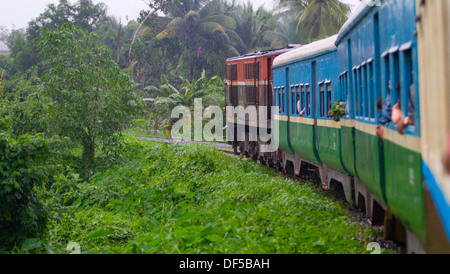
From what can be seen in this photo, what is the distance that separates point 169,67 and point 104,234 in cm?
3714

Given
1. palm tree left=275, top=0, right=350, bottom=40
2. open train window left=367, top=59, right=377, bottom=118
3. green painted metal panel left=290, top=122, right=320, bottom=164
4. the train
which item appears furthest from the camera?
palm tree left=275, top=0, right=350, bottom=40

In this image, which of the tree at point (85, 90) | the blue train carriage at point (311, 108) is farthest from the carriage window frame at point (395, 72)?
the tree at point (85, 90)

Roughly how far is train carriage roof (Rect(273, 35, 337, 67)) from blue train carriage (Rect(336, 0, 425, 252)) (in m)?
2.71

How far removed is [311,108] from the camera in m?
12.3

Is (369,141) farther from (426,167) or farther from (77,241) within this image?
(77,241)

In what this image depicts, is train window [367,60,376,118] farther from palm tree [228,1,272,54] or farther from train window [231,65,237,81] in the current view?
palm tree [228,1,272,54]

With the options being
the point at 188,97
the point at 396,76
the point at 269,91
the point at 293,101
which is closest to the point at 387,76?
the point at 396,76

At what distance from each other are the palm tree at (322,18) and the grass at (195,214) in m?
17.2

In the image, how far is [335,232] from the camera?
7.74 m

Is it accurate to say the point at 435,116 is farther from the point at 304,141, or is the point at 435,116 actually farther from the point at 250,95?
the point at 250,95

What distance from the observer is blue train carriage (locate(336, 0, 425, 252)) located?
15.6ft

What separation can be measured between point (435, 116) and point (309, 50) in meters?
9.21

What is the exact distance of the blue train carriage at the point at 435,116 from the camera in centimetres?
314

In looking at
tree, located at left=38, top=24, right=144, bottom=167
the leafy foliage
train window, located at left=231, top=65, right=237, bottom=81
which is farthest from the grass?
train window, located at left=231, top=65, right=237, bottom=81
